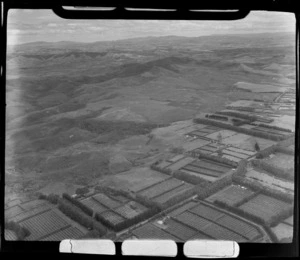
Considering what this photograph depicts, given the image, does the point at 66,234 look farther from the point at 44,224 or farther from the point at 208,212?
the point at 208,212

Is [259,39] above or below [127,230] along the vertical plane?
above

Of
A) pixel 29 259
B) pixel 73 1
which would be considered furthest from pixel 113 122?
pixel 29 259

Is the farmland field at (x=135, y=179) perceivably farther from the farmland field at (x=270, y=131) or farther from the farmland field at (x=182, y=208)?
the farmland field at (x=270, y=131)

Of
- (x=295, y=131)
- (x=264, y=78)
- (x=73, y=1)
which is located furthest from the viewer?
(x=264, y=78)

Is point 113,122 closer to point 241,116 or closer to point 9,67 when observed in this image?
point 9,67

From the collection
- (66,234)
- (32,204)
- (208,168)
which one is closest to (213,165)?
(208,168)
